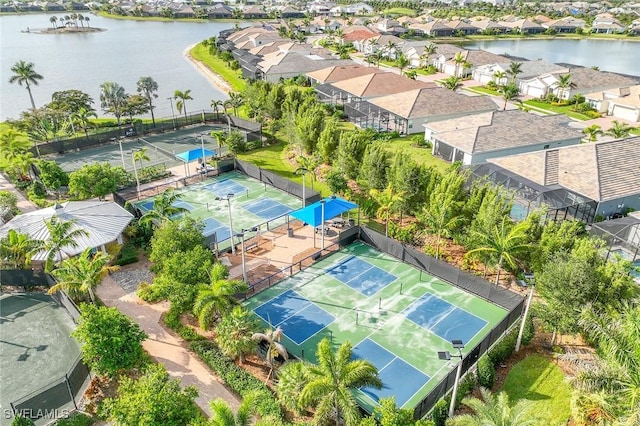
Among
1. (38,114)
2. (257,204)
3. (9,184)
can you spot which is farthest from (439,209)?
(38,114)

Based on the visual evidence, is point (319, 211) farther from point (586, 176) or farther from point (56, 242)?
point (586, 176)

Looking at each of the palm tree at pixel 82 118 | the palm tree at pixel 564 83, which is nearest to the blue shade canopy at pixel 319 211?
the palm tree at pixel 82 118

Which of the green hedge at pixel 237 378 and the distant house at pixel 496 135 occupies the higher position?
the distant house at pixel 496 135

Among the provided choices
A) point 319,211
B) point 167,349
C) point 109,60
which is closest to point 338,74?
point 319,211

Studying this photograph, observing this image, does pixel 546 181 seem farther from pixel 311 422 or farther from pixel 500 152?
pixel 311 422

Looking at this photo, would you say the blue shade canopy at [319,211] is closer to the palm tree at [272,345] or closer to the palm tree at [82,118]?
the palm tree at [272,345]

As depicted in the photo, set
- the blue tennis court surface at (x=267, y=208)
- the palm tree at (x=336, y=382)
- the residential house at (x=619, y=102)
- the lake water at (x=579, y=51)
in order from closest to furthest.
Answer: the palm tree at (x=336, y=382) → the blue tennis court surface at (x=267, y=208) → the residential house at (x=619, y=102) → the lake water at (x=579, y=51)
